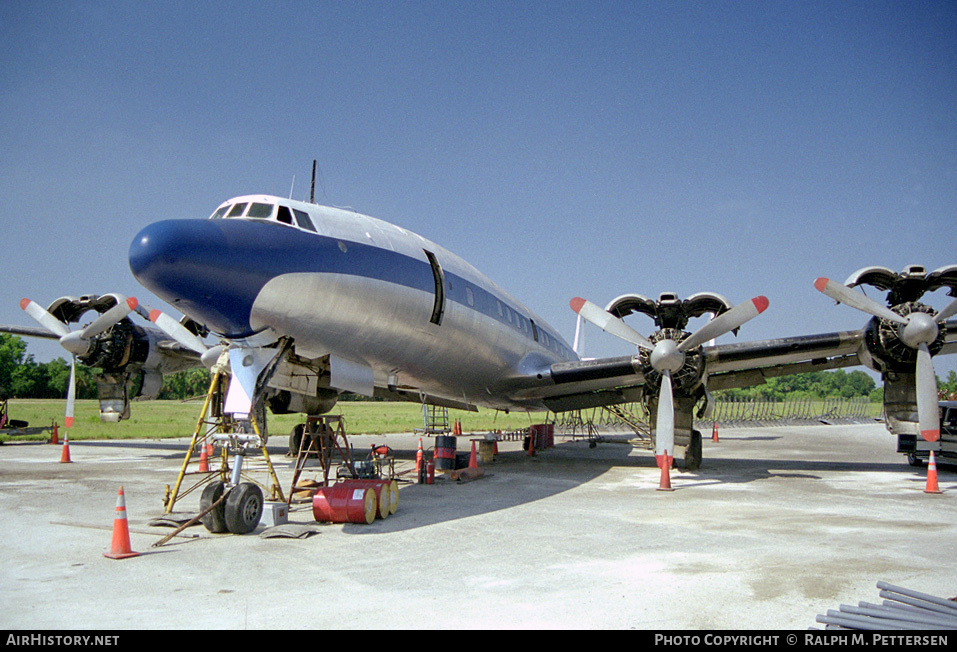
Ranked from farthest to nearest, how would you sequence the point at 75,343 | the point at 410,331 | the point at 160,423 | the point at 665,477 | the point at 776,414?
the point at 776,414
the point at 160,423
the point at 75,343
the point at 665,477
the point at 410,331

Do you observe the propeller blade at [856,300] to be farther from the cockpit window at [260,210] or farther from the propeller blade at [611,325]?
the cockpit window at [260,210]

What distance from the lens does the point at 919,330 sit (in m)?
13.5

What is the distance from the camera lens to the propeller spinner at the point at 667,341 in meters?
13.5

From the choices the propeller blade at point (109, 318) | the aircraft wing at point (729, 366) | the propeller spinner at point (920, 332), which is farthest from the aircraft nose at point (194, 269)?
the propeller spinner at point (920, 332)

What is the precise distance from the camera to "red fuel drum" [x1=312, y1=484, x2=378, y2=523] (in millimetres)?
8797

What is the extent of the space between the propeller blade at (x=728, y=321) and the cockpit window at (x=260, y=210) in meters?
9.31

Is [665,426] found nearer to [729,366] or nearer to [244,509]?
[729,366]

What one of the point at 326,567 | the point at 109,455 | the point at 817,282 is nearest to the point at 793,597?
the point at 326,567

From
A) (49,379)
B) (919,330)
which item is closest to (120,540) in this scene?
(919,330)

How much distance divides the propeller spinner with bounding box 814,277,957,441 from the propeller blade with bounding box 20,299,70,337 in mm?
21013

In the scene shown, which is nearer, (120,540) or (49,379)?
(120,540)

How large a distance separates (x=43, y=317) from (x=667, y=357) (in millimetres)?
18485

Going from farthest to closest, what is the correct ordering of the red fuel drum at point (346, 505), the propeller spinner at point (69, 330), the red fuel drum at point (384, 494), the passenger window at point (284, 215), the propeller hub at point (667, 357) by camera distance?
the propeller spinner at point (69, 330) < the propeller hub at point (667, 357) < the passenger window at point (284, 215) < the red fuel drum at point (384, 494) < the red fuel drum at point (346, 505)

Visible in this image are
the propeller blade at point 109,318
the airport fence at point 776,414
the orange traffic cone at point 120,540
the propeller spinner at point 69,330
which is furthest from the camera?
the airport fence at point 776,414
